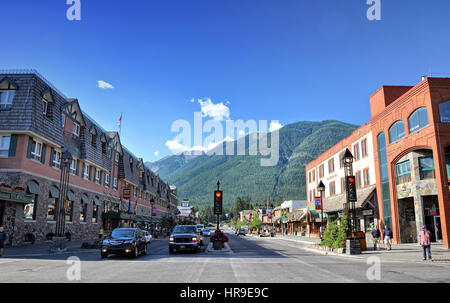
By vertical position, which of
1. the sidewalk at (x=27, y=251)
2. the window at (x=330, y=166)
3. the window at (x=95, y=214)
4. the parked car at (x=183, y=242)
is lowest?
the sidewalk at (x=27, y=251)

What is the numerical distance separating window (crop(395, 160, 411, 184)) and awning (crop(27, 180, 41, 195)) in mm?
30807

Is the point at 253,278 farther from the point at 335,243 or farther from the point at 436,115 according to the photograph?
the point at 436,115

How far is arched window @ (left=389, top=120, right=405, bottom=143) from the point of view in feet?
95.7

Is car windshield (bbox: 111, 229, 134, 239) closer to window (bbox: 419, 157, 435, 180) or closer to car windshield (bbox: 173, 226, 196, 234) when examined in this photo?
car windshield (bbox: 173, 226, 196, 234)

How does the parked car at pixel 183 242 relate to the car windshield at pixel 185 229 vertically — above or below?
below

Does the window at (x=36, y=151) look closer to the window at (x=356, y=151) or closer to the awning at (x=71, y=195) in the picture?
the awning at (x=71, y=195)

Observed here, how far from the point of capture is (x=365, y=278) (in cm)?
1051

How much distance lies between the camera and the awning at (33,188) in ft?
79.8

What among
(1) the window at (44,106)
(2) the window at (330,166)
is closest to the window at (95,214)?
(1) the window at (44,106)

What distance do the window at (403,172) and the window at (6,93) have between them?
33.0 meters

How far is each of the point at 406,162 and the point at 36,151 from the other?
31405 mm

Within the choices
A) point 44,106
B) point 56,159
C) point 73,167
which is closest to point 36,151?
point 56,159

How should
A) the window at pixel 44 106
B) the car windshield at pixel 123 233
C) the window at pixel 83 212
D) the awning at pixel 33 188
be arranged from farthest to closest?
the window at pixel 83 212
the window at pixel 44 106
the awning at pixel 33 188
the car windshield at pixel 123 233

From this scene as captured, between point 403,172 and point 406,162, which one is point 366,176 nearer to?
point 403,172
